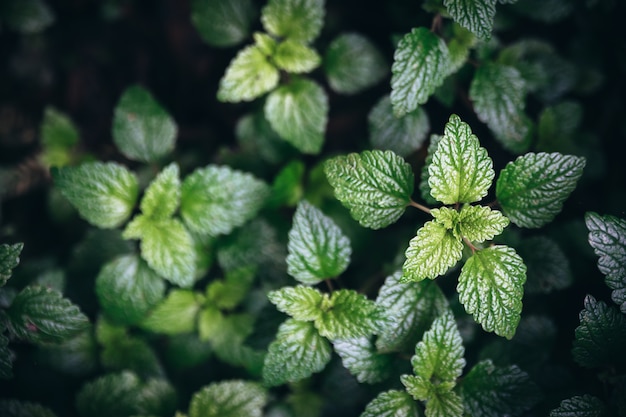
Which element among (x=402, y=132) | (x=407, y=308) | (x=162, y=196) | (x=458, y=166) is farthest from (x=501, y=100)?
(x=162, y=196)

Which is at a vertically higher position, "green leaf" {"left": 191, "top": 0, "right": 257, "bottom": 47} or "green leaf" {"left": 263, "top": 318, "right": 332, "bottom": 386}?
"green leaf" {"left": 191, "top": 0, "right": 257, "bottom": 47}

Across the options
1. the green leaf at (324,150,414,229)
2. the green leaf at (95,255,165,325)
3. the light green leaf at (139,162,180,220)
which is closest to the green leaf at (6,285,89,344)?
the green leaf at (95,255,165,325)

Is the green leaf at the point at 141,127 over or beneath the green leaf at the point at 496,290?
over

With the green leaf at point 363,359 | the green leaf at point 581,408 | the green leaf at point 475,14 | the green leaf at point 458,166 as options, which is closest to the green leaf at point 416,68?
the green leaf at point 475,14

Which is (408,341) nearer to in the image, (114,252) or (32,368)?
(114,252)

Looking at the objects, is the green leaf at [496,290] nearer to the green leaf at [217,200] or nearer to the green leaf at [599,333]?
the green leaf at [599,333]

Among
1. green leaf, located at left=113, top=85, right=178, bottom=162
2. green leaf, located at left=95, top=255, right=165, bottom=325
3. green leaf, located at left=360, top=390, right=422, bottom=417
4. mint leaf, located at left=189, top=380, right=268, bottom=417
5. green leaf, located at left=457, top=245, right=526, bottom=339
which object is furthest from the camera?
green leaf, located at left=113, top=85, right=178, bottom=162

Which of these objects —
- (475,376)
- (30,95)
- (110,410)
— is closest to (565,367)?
(475,376)

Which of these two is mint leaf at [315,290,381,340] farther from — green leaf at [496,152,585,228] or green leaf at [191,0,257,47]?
green leaf at [191,0,257,47]
